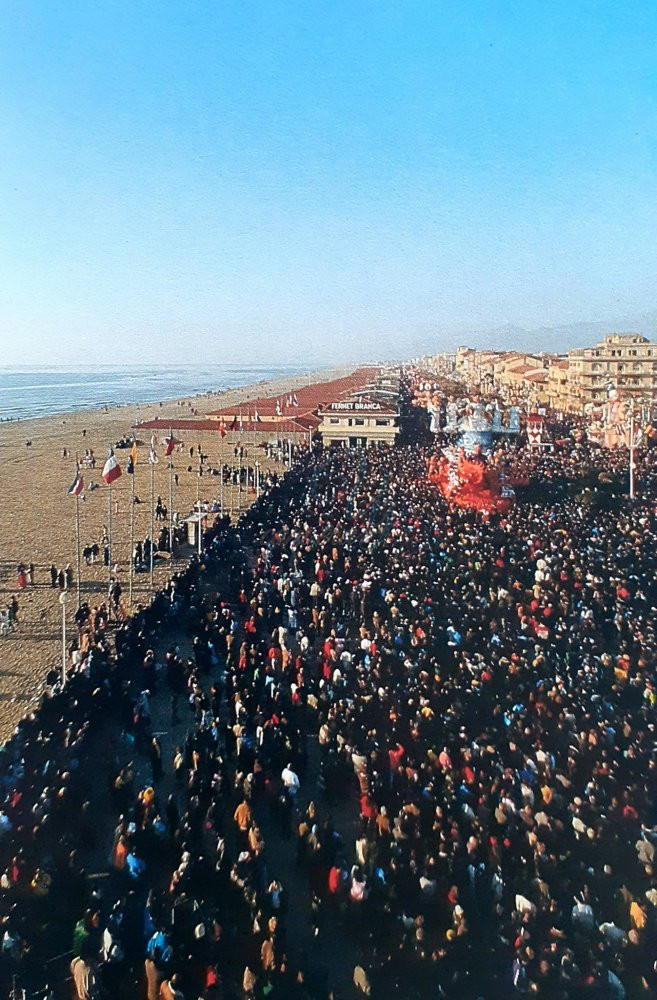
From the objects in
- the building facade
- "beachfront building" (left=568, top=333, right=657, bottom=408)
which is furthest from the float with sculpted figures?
"beachfront building" (left=568, top=333, right=657, bottom=408)

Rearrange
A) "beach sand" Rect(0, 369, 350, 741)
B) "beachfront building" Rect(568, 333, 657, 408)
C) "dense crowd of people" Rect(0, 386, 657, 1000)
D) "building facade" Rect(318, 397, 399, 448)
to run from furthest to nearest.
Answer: "beachfront building" Rect(568, 333, 657, 408) → "building facade" Rect(318, 397, 399, 448) → "beach sand" Rect(0, 369, 350, 741) → "dense crowd of people" Rect(0, 386, 657, 1000)

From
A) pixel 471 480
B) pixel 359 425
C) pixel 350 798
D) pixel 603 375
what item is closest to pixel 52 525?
pixel 471 480

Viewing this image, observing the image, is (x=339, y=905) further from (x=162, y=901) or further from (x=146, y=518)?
(x=146, y=518)

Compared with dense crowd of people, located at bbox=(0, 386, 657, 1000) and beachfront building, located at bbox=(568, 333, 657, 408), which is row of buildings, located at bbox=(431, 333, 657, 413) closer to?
beachfront building, located at bbox=(568, 333, 657, 408)

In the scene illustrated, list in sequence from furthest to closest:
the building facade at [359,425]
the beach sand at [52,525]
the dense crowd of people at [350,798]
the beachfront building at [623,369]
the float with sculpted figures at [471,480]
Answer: the beachfront building at [623,369] → the building facade at [359,425] → the float with sculpted figures at [471,480] → the beach sand at [52,525] → the dense crowd of people at [350,798]

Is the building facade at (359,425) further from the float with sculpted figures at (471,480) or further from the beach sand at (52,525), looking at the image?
the float with sculpted figures at (471,480)

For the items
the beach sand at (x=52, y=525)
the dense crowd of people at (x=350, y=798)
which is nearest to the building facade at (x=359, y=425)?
the beach sand at (x=52, y=525)

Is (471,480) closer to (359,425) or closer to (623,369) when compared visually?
(359,425)
